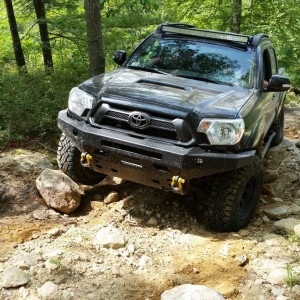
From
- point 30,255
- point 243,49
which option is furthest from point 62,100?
point 30,255

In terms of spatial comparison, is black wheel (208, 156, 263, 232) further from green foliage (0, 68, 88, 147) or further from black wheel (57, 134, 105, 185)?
green foliage (0, 68, 88, 147)

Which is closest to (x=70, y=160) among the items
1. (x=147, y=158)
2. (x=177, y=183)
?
(x=147, y=158)

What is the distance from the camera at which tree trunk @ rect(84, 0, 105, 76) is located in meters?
6.71

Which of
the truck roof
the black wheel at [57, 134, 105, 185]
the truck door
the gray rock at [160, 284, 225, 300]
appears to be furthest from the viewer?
the truck roof

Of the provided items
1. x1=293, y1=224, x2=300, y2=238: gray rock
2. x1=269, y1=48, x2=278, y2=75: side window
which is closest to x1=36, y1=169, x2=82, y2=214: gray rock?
x1=293, y1=224, x2=300, y2=238: gray rock

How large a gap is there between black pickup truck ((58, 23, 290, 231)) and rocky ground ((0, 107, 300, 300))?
1.23ft

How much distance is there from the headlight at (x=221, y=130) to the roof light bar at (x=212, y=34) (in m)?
1.76

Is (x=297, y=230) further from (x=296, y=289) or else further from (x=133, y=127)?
(x=133, y=127)

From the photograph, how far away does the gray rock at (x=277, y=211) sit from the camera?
16.0 ft

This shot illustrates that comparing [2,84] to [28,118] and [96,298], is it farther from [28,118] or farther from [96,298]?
[96,298]

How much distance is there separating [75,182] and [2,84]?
144 inches

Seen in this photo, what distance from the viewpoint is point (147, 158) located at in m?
3.88

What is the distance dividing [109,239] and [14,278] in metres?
0.99

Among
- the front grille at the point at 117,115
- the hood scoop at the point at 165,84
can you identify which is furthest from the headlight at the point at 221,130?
the front grille at the point at 117,115
